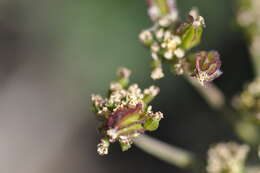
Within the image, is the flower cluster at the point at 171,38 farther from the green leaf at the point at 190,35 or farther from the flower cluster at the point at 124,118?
the flower cluster at the point at 124,118

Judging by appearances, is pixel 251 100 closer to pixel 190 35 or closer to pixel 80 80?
pixel 190 35

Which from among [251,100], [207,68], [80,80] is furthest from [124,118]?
[80,80]

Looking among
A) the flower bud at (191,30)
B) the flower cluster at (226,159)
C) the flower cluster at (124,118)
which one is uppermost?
the flower bud at (191,30)

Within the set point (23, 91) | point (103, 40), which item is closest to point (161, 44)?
point (103, 40)

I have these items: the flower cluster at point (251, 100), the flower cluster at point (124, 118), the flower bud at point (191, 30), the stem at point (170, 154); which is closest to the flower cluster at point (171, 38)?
Answer: the flower bud at point (191, 30)

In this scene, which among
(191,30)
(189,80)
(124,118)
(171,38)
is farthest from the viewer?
(189,80)

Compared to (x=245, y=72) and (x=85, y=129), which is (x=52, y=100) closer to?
(x=85, y=129)

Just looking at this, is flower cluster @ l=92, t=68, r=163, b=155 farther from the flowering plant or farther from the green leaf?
the green leaf

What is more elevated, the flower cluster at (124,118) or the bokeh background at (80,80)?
the bokeh background at (80,80)
